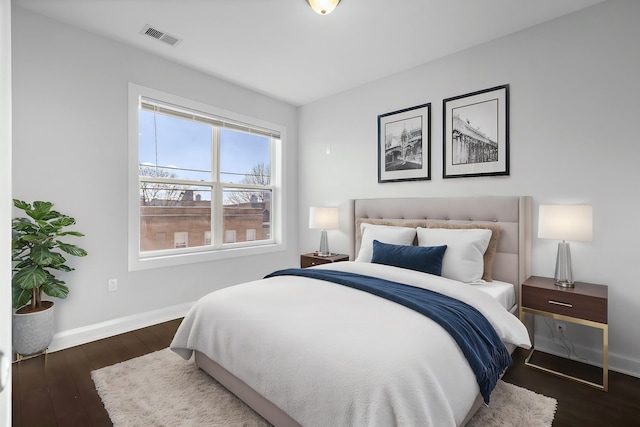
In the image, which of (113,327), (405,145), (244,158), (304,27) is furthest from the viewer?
(244,158)

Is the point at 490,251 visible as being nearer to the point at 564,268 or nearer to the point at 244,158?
the point at 564,268

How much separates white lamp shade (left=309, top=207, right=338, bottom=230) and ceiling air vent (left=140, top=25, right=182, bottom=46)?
7.39ft

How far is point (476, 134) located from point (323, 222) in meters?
1.93

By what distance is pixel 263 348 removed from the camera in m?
1.57

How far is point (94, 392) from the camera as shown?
2.02 m

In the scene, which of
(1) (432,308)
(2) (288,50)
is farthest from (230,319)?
(2) (288,50)

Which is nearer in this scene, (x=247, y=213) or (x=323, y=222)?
(x=323, y=222)

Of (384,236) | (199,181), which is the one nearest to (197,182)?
(199,181)

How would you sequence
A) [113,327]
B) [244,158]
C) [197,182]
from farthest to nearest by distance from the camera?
1. [244,158]
2. [197,182]
3. [113,327]

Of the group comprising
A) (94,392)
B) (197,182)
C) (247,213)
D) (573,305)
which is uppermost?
(197,182)

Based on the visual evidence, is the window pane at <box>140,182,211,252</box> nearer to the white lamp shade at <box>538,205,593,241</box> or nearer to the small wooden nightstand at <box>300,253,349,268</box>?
the small wooden nightstand at <box>300,253,349,268</box>

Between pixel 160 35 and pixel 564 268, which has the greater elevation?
pixel 160 35

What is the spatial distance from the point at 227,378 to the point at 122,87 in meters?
2.79

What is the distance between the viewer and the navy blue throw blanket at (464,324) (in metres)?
1.52
